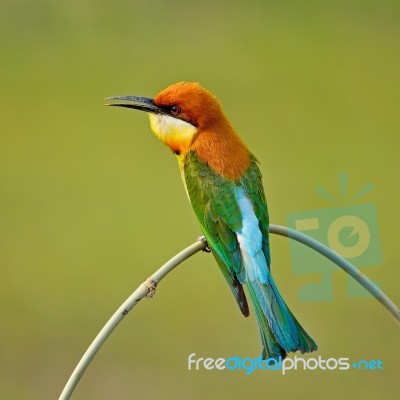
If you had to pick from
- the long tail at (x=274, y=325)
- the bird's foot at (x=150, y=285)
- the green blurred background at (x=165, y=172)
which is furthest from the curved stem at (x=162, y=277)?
the green blurred background at (x=165, y=172)

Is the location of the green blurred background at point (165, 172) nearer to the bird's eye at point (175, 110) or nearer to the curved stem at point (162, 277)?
the bird's eye at point (175, 110)

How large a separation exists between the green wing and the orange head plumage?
0.02 m

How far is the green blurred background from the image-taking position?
8.79 ft

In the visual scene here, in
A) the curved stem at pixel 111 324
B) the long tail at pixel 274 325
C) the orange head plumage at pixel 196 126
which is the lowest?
the long tail at pixel 274 325

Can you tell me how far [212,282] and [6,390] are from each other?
2.48 ft

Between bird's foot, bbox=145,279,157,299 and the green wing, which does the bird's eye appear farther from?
bird's foot, bbox=145,279,157,299

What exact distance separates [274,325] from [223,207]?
290 millimetres

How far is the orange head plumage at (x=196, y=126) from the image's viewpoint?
5.64 feet

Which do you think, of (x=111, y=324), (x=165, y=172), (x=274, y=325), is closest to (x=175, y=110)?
(x=274, y=325)

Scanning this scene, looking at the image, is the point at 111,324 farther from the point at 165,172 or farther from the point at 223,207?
the point at 165,172

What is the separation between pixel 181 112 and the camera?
1.73 meters

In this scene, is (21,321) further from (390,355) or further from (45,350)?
(390,355)

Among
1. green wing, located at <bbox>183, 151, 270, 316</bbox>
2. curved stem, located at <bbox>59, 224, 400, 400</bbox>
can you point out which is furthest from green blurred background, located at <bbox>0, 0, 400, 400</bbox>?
curved stem, located at <bbox>59, 224, 400, 400</bbox>

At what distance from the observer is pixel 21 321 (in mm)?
2869
